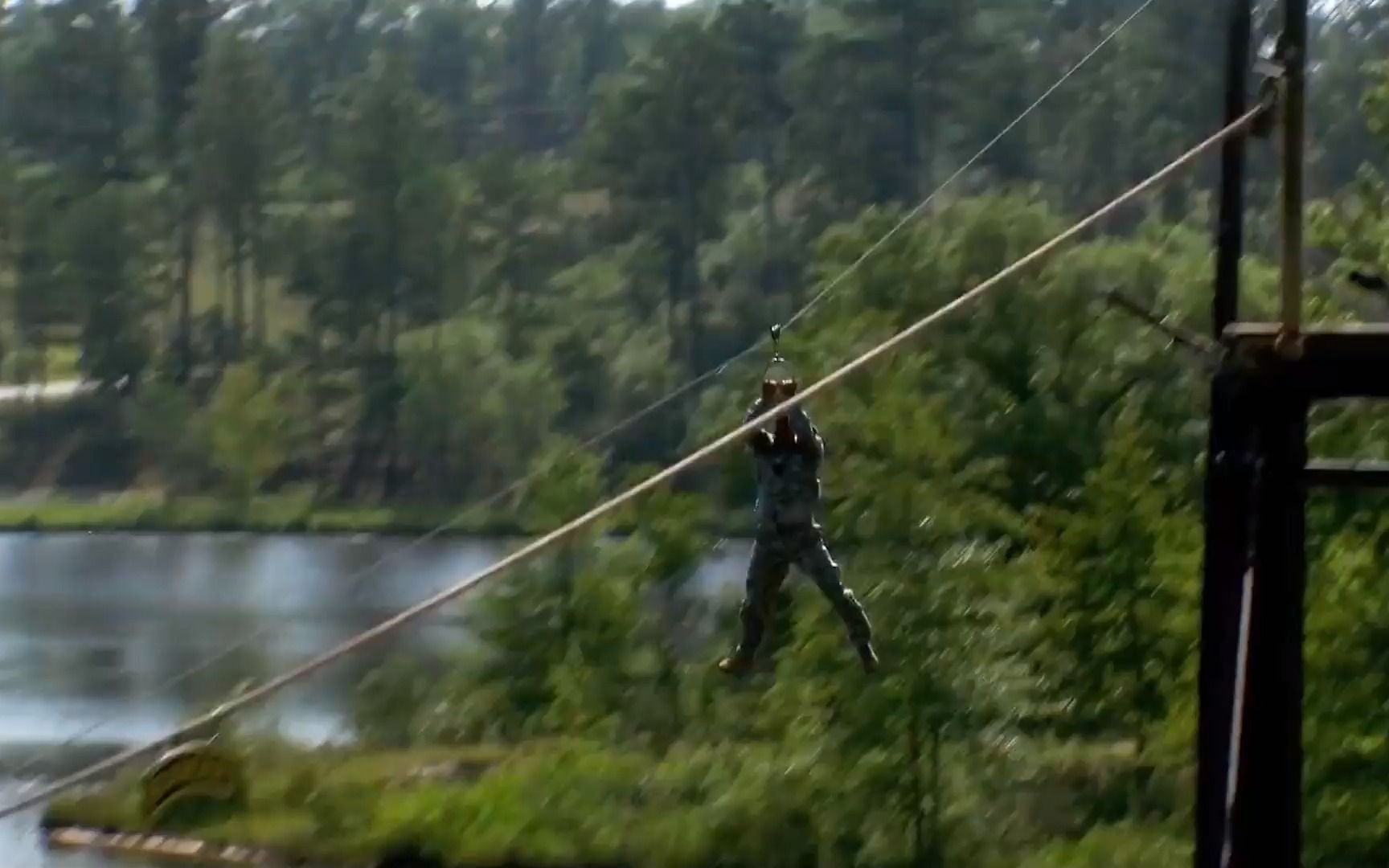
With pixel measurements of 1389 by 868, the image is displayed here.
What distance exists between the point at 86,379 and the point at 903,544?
22.3 m

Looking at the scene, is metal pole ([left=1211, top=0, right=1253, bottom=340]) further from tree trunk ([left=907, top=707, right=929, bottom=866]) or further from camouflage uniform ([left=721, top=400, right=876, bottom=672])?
tree trunk ([left=907, top=707, right=929, bottom=866])

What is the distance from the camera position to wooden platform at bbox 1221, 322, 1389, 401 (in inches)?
153

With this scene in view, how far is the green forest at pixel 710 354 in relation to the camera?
13289 millimetres

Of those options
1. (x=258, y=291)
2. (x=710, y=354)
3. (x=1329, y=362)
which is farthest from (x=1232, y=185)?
(x=258, y=291)

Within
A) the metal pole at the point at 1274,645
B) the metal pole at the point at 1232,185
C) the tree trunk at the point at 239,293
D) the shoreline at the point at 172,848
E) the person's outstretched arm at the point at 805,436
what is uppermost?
the tree trunk at the point at 239,293

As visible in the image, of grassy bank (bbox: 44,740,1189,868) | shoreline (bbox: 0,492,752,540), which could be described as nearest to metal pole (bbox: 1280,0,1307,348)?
grassy bank (bbox: 44,740,1189,868)

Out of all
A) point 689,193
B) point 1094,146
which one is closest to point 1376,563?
point 1094,146

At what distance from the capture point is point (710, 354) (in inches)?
1093

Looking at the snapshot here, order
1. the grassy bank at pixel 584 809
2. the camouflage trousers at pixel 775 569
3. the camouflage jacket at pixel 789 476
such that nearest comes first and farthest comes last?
1. the camouflage jacket at pixel 789 476
2. the camouflage trousers at pixel 775 569
3. the grassy bank at pixel 584 809

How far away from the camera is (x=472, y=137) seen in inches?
1548

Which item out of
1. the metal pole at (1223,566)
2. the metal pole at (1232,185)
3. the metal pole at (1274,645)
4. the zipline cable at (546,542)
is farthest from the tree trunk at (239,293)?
the metal pole at (1274,645)

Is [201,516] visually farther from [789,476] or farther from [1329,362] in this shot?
[1329,362]

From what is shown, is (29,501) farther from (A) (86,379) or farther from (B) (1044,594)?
(B) (1044,594)

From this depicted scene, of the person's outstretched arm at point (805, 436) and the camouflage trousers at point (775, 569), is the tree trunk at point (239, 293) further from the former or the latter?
the person's outstretched arm at point (805, 436)
